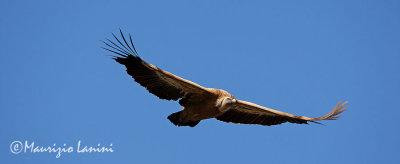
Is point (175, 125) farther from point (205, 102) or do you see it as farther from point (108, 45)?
point (108, 45)

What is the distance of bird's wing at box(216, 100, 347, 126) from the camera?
11409 millimetres

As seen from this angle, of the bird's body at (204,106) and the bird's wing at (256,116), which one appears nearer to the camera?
the bird's body at (204,106)

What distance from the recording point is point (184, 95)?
1056cm

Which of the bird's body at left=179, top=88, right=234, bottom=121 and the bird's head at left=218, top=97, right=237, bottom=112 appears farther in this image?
the bird's body at left=179, top=88, right=234, bottom=121

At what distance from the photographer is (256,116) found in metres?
11.8

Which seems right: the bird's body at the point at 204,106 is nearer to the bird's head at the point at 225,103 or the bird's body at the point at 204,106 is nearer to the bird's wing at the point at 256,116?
the bird's head at the point at 225,103

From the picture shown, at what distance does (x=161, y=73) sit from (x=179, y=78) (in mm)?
397

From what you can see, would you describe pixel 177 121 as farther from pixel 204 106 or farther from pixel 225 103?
pixel 225 103

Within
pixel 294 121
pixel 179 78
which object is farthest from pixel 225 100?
pixel 294 121

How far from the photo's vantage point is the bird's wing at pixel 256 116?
11.4m

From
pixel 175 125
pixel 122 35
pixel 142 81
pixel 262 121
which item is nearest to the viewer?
pixel 122 35

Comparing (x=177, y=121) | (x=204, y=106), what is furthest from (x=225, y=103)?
(x=177, y=121)

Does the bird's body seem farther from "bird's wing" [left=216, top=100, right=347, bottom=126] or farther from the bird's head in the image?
"bird's wing" [left=216, top=100, right=347, bottom=126]

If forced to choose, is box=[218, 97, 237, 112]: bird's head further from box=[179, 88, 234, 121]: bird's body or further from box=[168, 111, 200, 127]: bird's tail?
box=[168, 111, 200, 127]: bird's tail
